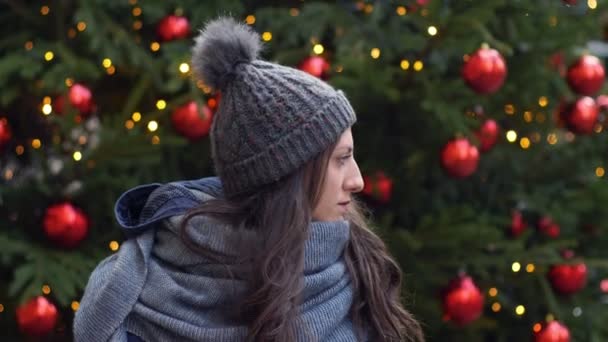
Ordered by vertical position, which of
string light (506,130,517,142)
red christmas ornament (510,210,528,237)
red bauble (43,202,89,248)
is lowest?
red christmas ornament (510,210,528,237)

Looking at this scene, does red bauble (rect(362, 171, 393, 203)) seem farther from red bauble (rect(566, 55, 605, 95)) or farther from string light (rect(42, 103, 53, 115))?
string light (rect(42, 103, 53, 115))

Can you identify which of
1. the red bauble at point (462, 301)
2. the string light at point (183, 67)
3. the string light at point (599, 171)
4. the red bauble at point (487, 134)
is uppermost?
the string light at point (183, 67)

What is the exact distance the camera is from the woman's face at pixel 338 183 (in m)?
2.12

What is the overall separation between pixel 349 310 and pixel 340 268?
0.33 ft

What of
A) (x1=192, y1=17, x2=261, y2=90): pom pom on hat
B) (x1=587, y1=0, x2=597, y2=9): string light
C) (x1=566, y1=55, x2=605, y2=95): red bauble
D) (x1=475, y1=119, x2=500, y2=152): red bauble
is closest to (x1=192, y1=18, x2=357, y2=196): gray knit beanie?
(x1=192, y1=17, x2=261, y2=90): pom pom on hat

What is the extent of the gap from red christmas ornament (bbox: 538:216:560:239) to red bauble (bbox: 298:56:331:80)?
1.09 metres

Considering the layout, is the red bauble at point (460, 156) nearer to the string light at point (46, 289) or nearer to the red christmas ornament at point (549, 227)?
the red christmas ornament at point (549, 227)

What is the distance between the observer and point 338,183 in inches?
83.6

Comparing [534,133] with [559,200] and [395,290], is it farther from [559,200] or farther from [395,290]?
[395,290]

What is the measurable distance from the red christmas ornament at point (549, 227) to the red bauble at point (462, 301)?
49 centimetres

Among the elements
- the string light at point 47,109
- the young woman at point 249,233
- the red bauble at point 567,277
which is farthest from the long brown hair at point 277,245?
the red bauble at point 567,277

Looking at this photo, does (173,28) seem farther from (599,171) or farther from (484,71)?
(599,171)

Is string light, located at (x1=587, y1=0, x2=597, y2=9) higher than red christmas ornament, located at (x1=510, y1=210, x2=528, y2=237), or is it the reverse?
string light, located at (x1=587, y1=0, x2=597, y2=9)

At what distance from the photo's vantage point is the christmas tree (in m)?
3.52
